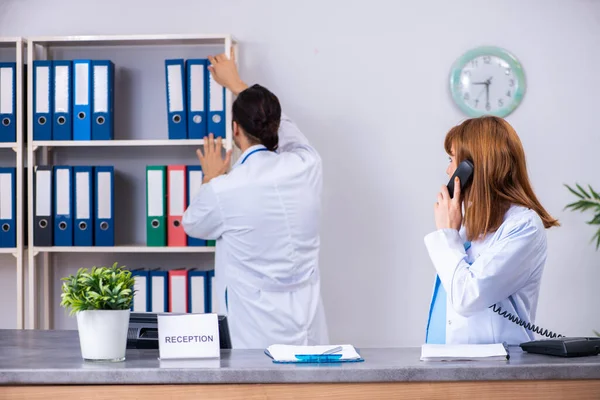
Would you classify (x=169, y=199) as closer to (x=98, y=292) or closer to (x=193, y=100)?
(x=193, y=100)

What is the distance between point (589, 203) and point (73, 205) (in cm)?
239

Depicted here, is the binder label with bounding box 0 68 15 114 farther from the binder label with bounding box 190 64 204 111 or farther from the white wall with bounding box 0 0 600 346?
the binder label with bounding box 190 64 204 111

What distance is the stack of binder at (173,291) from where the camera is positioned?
11.2 ft

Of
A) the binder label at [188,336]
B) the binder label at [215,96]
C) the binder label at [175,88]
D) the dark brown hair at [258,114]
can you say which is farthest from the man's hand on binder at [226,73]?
the binder label at [188,336]

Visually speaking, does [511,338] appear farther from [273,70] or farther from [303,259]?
[273,70]

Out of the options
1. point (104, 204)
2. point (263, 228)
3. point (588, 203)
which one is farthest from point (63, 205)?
point (588, 203)

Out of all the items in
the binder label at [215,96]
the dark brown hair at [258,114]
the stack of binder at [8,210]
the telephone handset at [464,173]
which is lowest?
the stack of binder at [8,210]

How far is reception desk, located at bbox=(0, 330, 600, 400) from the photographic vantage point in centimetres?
153

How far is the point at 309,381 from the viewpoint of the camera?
1.53 m

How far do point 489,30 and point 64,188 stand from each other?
2144mm

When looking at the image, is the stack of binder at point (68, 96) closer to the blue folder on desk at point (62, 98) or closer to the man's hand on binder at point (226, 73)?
the blue folder on desk at point (62, 98)

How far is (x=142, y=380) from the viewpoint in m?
1.53

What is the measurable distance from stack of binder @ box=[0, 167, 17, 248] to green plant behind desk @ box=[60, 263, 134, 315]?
1.92 m

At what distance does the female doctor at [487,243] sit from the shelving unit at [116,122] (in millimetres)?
1623
